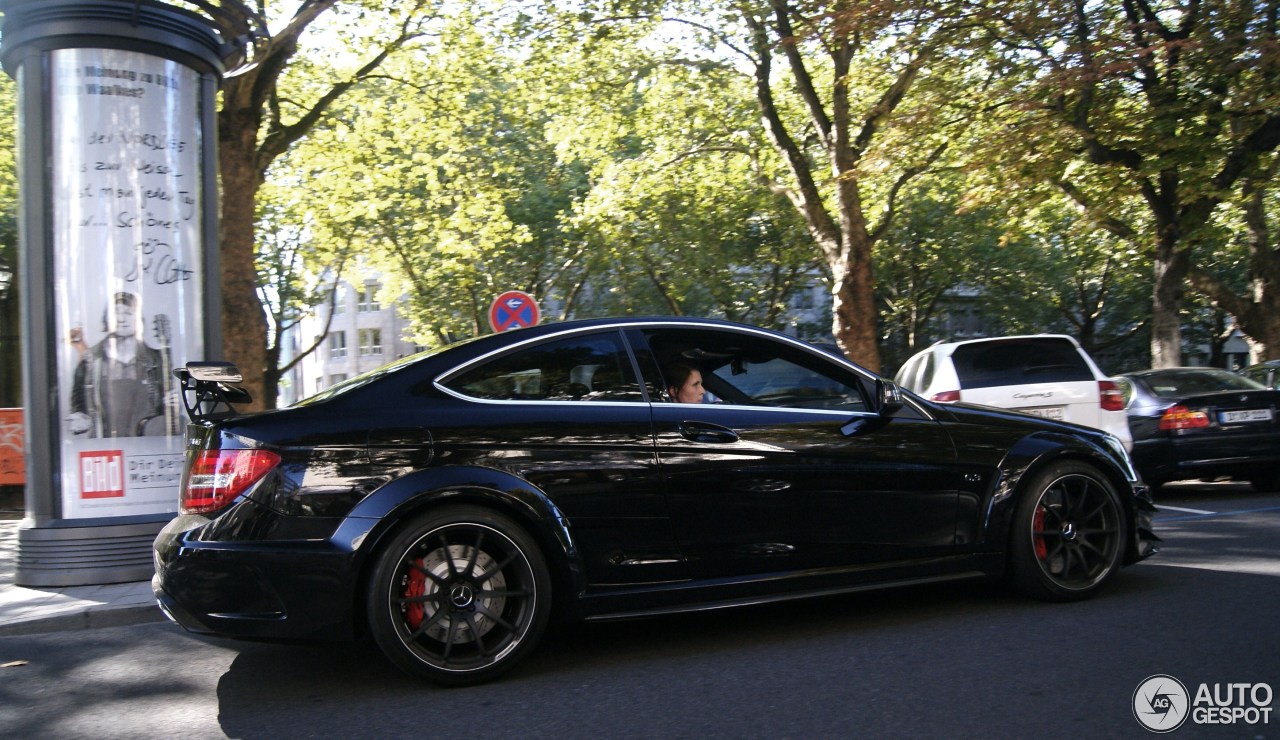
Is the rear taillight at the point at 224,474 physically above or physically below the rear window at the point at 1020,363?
below

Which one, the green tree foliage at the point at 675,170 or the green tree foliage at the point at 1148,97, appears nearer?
the green tree foliage at the point at 1148,97

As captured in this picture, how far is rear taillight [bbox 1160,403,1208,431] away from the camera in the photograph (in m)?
10.7

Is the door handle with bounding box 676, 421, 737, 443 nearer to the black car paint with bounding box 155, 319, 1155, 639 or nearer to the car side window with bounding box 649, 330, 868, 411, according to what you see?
the black car paint with bounding box 155, 319, 1155, 639

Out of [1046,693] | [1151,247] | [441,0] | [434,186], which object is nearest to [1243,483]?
[1151,247]

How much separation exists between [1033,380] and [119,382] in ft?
25.7

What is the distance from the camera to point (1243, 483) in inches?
490

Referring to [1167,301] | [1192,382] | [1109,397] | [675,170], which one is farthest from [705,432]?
[675,170]

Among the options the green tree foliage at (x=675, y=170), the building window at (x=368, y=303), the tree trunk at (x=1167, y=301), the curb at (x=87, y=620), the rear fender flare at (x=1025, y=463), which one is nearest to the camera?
the rear fender flare at (x=1025, y=463)

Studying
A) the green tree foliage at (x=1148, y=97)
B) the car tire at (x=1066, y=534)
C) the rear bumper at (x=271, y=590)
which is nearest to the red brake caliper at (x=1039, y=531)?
the car tire at (x=1066, y=534)

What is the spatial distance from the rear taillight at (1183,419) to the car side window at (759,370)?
22.0 ft

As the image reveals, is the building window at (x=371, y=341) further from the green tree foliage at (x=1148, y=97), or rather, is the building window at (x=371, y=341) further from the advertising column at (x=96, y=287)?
the advertising column at (x=96, y=287)

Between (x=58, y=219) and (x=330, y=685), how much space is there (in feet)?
14.2

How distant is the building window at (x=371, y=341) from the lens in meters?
72.2

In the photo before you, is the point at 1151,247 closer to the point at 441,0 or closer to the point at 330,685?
the point at 441,0
